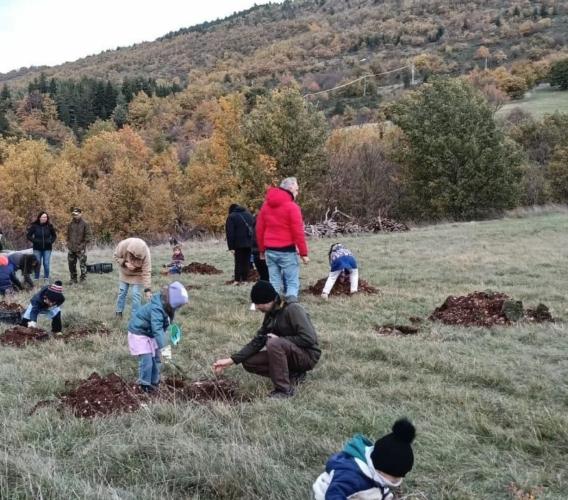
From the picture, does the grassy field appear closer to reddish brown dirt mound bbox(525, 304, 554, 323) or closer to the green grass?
reddish brown dirt mound bbox(525, 304, 554, 323)

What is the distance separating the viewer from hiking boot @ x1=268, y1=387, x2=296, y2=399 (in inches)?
211

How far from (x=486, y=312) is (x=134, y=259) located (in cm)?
571

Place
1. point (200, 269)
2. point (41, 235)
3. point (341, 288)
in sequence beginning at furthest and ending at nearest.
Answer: point (200, 269) → point (41, 235) → point (341, 288)

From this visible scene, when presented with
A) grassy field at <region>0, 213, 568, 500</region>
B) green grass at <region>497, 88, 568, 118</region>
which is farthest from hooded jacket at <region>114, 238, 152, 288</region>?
green grass at <region>497, 88, 568, 118</region>

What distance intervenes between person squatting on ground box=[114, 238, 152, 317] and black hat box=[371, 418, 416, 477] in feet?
21.6

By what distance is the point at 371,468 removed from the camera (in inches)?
120

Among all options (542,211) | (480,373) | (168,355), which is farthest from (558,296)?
(542,211)

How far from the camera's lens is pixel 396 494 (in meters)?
3.56

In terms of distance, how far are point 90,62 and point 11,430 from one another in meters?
214

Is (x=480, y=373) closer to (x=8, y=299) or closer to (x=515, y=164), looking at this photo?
(x=8, y=299)

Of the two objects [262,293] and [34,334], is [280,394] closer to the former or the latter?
[262,293]

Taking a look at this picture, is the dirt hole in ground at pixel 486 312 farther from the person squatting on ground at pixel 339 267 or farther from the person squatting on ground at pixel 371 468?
the person squatting on ground at pixel 371 468

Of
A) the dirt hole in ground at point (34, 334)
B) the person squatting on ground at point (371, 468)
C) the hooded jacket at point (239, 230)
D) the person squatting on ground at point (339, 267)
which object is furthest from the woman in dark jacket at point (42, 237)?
the person squatting on ground at point (371, 468)

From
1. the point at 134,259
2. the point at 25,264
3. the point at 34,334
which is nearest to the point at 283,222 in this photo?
the point at 134,259
